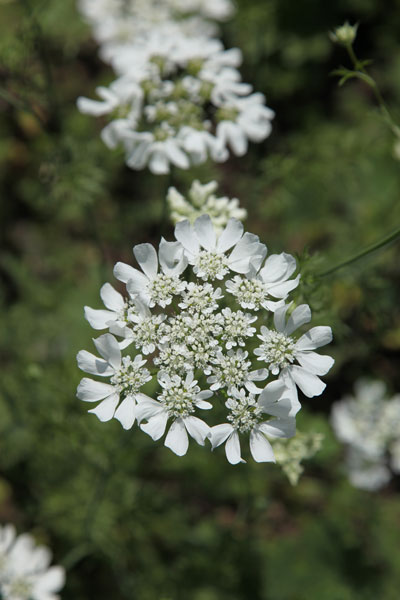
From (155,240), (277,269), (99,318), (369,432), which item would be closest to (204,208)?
(277,269)

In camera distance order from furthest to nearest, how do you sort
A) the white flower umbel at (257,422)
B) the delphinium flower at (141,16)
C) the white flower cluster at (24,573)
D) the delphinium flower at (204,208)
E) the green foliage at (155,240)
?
the delphinium flower at (141,16) → the green foliage at (155,240) → the white flower cluster at (24,573) → the delphinium flower at (204,208) → the white flower umbel at (257,422)

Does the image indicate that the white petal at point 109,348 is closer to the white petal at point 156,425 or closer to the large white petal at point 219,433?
the white petal at point 156,425

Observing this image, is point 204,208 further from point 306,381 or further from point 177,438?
point 177,438

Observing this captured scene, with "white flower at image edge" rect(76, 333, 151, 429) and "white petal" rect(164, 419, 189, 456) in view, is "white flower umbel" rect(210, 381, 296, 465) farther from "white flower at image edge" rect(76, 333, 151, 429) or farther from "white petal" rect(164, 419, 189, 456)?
"white flower at image edge" rect(76, 333, 151, 429)

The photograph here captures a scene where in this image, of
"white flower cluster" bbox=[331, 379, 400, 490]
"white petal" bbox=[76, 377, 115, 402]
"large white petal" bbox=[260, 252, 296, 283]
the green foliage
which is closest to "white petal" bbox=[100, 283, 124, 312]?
"white petal" bbox=[76, 377, 115, 402]

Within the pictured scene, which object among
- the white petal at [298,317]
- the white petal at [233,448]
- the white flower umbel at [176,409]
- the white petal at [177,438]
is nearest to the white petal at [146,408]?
the white flower umbel at [176,409]

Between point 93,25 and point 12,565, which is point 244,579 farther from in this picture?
point 93,25
